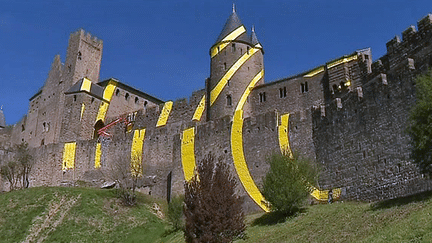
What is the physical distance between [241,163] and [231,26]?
677 inches

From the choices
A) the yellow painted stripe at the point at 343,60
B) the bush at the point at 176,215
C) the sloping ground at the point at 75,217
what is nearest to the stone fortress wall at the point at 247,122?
the yellow painted stripe at the point at 343,60

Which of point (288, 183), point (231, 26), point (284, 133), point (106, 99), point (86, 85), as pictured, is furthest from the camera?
point (106, 99)

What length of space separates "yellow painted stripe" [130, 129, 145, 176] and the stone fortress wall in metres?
0.12

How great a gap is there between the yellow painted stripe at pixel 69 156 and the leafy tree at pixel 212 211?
95.5ft

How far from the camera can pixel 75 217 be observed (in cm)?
3428

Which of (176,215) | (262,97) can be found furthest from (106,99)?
(176,215)

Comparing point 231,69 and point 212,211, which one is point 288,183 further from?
point 231,69

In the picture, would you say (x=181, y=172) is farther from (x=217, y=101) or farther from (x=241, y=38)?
(x=241, y=38)

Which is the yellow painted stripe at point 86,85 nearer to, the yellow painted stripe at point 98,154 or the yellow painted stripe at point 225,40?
the yellow painted stripe at point 98,154

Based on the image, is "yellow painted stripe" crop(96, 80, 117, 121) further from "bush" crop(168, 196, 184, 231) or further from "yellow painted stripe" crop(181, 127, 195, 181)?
"bush" crop(168, 196, 184, 231)

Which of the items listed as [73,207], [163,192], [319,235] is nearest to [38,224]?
[73,207]

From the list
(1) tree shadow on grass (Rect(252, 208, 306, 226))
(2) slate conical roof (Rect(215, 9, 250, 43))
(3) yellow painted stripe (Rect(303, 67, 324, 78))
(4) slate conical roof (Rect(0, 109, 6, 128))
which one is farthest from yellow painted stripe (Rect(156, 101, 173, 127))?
(4) slate conical roof (Rect(0, 109, 6, 128))

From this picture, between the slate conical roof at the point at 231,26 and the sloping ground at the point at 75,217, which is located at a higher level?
the slate conical roof at the point at 231,26

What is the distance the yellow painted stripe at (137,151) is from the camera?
42006mm
